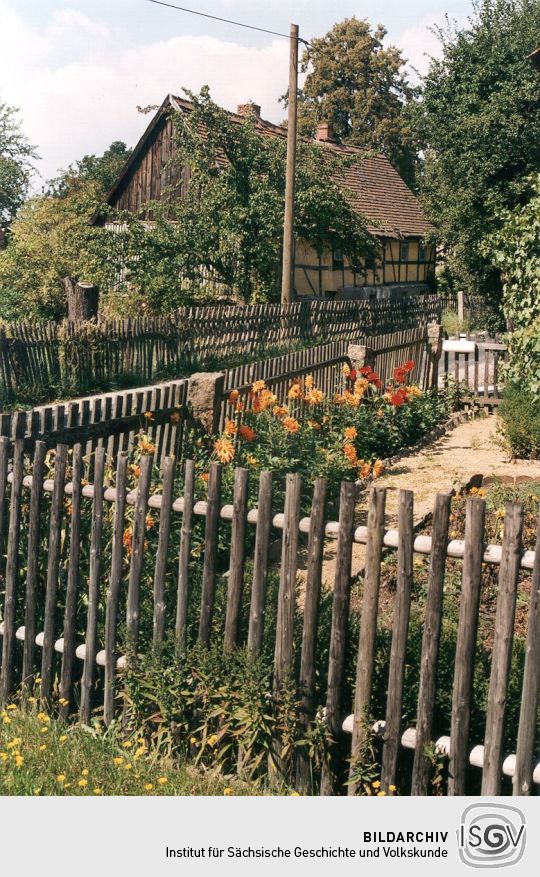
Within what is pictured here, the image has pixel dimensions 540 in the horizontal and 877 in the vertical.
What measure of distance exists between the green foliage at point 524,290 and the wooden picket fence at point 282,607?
493 cm

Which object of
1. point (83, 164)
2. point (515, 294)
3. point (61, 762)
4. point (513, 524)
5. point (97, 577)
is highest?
point (83, 164)

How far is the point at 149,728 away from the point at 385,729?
1.05 meters

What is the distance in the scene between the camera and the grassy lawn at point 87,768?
3.51m

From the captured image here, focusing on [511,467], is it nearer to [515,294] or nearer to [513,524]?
[515,294]

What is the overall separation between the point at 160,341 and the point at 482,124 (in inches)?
503

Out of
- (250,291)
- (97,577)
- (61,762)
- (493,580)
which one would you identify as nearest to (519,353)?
(493,580)

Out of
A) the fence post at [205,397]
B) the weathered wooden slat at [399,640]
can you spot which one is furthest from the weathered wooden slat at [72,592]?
the fence post at [205,397]

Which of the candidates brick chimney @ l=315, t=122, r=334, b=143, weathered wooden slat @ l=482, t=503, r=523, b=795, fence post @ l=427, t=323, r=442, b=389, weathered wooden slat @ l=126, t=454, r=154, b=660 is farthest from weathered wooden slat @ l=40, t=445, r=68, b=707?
brick chimney @ l=315, t=122, r=334, b=143

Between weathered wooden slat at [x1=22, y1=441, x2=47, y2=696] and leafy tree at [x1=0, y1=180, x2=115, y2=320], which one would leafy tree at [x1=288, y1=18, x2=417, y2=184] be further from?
weathered wooden slat at [x1=22, y1=441, x2=47, y2=696]

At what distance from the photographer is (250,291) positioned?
23297 mm

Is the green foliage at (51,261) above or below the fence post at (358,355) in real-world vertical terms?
above

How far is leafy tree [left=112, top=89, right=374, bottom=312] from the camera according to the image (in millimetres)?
21734
